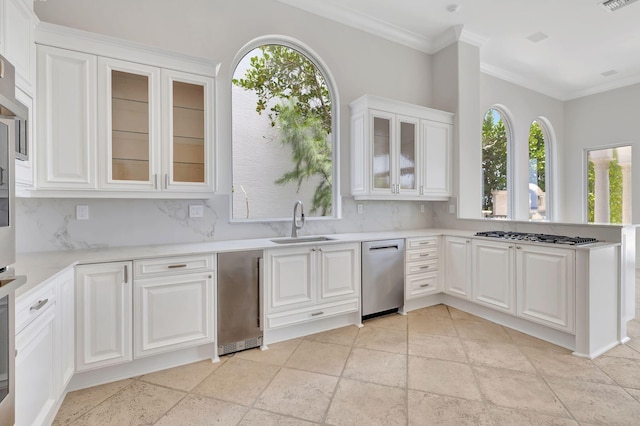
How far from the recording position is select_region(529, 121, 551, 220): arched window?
589cm

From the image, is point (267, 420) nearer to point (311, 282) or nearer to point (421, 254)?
point (311, 282)

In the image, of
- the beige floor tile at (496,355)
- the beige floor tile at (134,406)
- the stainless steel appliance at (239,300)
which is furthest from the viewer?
the stainless steel appliance at (239,300)

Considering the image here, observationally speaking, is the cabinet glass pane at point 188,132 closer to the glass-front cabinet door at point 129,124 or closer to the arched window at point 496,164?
the glass-front cabinet door at point 129,124

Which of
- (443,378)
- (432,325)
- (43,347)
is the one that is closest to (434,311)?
(432,325)

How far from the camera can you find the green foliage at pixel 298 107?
132 inches

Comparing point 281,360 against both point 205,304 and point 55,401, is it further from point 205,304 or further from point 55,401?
point 55,401

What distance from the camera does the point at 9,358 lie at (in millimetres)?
1053

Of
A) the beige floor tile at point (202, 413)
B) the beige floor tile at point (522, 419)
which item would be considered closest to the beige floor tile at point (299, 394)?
the beige floor tile at point (202, 413)

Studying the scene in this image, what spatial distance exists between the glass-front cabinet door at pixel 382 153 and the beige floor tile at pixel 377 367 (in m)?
1.71

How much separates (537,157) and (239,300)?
6.23 metres

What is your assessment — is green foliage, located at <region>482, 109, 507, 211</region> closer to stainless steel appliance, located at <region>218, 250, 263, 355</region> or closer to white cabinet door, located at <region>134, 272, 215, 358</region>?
stainless steel appliance, located at <region>218, 250, 263, 355</region>

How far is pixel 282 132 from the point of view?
3451 mm

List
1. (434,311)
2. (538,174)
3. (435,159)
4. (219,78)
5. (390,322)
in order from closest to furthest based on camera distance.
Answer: (219,78) < (390,322) < (434,311) < (435,159) < (538,174)

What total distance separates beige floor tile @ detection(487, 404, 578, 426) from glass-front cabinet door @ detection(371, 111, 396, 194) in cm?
224
